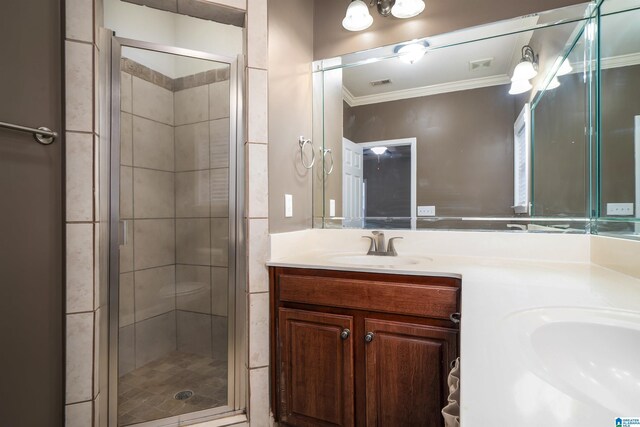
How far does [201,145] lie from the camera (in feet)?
5.33

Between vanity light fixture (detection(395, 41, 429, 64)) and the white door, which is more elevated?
vanity light fixture (detection(395, 41, 429, 64))

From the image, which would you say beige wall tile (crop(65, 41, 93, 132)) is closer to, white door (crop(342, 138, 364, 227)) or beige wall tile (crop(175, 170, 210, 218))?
beige wall tile (crop(175, 170, 210, 218))

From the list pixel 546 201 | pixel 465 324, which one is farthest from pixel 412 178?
pixel 465 324

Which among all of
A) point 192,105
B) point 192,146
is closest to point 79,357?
point 192,146

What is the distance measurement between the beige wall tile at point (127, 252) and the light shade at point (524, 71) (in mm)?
2132

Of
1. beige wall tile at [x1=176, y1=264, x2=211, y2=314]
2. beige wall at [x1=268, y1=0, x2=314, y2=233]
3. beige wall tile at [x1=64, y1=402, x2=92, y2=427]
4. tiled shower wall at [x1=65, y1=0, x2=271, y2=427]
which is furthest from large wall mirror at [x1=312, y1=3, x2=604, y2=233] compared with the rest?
beige wall tile at [x1=64, y1=402, x2=92, y2=427]

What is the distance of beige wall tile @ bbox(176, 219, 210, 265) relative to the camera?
1.61m

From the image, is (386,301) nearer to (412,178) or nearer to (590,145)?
(412,178)

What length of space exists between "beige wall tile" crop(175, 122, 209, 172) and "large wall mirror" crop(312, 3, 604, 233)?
2.24 ft

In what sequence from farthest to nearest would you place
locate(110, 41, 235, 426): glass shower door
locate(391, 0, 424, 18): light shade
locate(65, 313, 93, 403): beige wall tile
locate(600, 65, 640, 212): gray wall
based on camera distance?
locate(391, 0, 424, 18): light shade, locate(110, 41, 235, 426): glass shower door, locate(65, 313, 93, 403): beige wall tile, locate(600, 65, 640, 212): gray wall

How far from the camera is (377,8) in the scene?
66.1 inches

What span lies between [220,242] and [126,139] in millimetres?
679

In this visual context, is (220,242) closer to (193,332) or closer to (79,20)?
(193,332)

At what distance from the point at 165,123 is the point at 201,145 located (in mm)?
247
